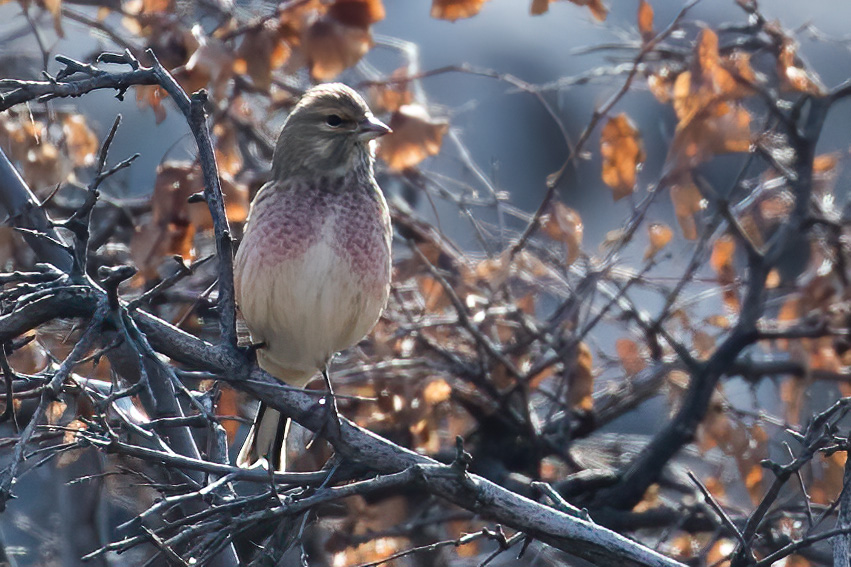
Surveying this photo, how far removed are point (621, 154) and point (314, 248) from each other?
1801 millimetres

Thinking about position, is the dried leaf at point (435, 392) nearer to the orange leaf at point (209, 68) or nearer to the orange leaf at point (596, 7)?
the orange leaf at point (209, 68)

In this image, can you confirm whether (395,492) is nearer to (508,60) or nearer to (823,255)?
(823,255)

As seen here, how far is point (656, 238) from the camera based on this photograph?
518 centimetres

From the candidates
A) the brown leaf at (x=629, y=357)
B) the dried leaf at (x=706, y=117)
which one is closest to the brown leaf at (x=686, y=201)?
the dried leaf at (x=706, y=117)

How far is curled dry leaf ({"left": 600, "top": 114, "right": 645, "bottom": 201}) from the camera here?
4926 millimetres

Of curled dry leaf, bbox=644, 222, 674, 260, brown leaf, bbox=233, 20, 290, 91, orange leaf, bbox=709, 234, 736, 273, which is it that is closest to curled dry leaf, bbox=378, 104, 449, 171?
brown leaf, bbox=233, 20, 290, 91

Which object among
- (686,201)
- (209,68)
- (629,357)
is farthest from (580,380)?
(209,68)

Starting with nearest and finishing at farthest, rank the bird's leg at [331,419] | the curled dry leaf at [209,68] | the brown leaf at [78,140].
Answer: the bird's leg at [331,419]
the curled dry leaf at [209,68]
the brown leaf at [78,140]

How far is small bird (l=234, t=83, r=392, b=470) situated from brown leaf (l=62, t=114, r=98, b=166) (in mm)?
1515

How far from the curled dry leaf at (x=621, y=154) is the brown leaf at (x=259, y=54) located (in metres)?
1.57

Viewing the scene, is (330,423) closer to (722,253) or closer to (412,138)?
(412,138)

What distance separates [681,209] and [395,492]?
1.90 meters

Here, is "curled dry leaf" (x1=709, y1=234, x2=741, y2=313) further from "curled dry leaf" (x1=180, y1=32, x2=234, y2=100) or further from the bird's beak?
"curled dry leaf" (x1=180, y1=32, x2=234, y2=100)

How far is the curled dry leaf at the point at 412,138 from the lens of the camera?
482 centimetres
